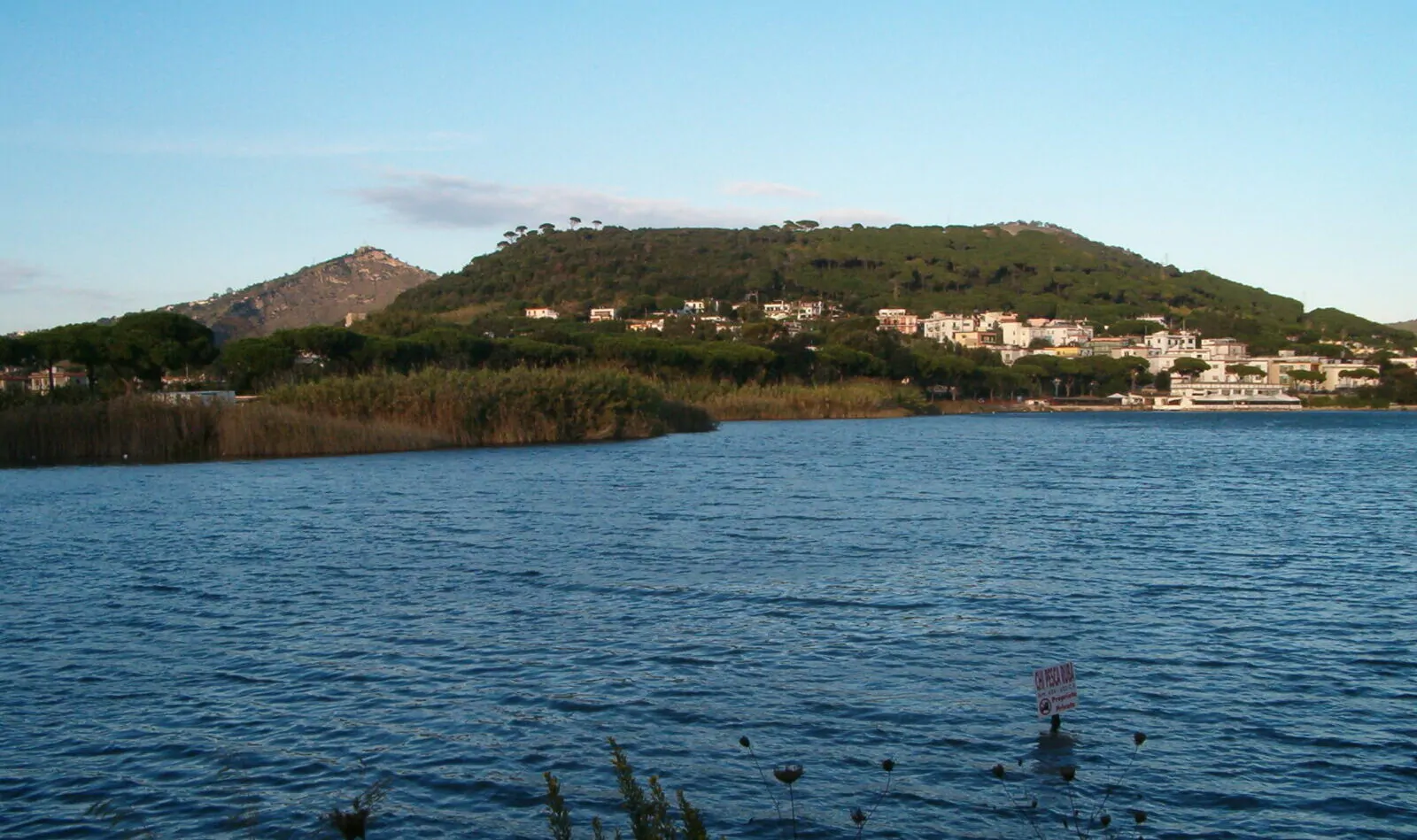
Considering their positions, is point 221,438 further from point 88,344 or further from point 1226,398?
point 1226,398

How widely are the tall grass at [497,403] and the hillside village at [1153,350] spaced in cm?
6999

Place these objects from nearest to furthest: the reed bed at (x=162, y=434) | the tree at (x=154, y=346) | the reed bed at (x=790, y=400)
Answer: the reed bed at (x=162, y=434)
the tree at (x=154, y=346)
the reed bed at (x=790, y=400)

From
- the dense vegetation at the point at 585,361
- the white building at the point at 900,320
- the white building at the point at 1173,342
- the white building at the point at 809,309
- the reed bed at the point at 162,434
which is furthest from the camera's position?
the white building at the point at 1173,342

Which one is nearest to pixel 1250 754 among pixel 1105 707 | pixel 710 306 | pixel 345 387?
pixel 1105 707

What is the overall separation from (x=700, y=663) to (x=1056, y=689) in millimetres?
4255

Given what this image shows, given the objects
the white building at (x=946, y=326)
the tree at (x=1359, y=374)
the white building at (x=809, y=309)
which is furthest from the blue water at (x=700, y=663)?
the tree at (x=1359, y=374)

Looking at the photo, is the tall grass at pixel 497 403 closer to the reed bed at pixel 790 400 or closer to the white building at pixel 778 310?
the reed bed at pixel 790 400

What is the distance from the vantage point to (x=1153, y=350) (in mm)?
156125

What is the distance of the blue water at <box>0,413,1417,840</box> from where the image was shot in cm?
909

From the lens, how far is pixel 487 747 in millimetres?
10141

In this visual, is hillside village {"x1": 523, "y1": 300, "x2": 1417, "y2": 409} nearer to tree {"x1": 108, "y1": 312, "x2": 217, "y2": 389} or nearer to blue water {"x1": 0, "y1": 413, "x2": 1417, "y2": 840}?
tree {"x1": 108, "y1": 312, "x2": 217, "y2": 389}

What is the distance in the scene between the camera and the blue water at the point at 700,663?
9.09 meters

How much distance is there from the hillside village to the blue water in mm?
105001

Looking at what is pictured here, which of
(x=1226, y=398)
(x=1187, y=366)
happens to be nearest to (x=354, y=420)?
(x=1226, y=398)
